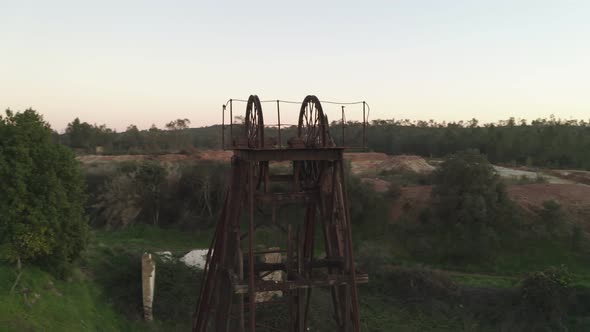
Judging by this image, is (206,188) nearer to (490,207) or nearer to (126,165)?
(126,165)

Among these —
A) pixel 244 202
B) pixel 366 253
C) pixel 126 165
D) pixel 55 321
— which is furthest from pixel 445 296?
pixel 126 165

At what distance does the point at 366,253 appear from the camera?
66.6ft

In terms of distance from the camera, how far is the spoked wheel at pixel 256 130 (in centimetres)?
813

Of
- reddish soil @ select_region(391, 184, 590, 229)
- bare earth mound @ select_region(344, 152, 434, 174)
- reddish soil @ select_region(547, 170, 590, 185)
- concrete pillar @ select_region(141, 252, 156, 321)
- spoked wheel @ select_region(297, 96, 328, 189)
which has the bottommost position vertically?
concrete pillar @ select_region(141, 252, 156, 321)

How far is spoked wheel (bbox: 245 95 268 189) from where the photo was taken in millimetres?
8133

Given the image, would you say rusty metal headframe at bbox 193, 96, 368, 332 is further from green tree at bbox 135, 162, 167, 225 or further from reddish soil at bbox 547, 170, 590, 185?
reddish soil at bbox 547, 170, 590, 185

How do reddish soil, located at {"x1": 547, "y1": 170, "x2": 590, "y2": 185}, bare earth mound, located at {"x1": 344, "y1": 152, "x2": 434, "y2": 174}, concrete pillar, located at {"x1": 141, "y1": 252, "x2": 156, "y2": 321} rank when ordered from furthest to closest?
bare earth mound, located at {"x1": 344, "y1": 152, "x2": 434, "y2": 174} < reddish soil, located at {"x1": 547, "y1": 170, "x2": 590, "y2": 185} < concrete pillar, located at {"x1": 141, "y1": 252, "x2": 156, "y2": 321}

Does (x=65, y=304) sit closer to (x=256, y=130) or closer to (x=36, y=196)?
(x=36, y=196)

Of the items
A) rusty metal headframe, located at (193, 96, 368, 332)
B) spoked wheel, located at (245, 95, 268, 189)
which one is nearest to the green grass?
rusty metal headframe, located at (193, 96, 368, 332)

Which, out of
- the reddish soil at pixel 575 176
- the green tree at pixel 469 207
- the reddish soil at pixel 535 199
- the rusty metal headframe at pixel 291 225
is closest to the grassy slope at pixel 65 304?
the rusty metal headframe at pixel 291 225

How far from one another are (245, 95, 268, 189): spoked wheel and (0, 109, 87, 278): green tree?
298 inches

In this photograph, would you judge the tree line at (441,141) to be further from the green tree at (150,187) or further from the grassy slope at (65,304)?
the grassy slope at (65,304)

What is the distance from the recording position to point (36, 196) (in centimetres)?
1284

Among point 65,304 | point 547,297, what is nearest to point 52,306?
point 65,304
